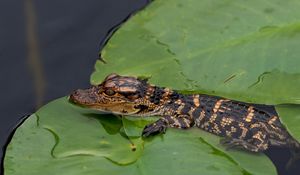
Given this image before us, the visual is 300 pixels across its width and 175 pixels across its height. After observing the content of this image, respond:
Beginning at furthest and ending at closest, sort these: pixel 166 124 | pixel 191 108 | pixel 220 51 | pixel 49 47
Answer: pixel 49 47 → pixel 191 108 → pixel 220 51 → pixel 166 124

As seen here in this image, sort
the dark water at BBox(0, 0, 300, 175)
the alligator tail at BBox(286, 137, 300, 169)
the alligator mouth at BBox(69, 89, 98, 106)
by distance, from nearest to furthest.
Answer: the alligator mouth at BBox(69, 89, 98, 106)
the alligator tail at BBox(286, 137, 300, 169)
the dark water at BBox(0, 0, 300, 175)

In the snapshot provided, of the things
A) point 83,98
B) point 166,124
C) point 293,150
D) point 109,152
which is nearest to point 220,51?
point 166,124

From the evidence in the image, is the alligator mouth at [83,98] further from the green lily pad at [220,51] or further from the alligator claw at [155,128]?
the alligator claw at [155,128]

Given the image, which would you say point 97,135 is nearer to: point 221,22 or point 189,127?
point 189,127

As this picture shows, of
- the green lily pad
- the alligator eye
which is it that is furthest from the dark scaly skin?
the green lily pad

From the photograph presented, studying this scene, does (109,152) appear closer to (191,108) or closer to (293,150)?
(191,108)

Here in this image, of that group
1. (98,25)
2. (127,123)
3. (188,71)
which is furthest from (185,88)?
(98,25)

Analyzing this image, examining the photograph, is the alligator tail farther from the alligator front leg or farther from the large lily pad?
the alligator front leg
